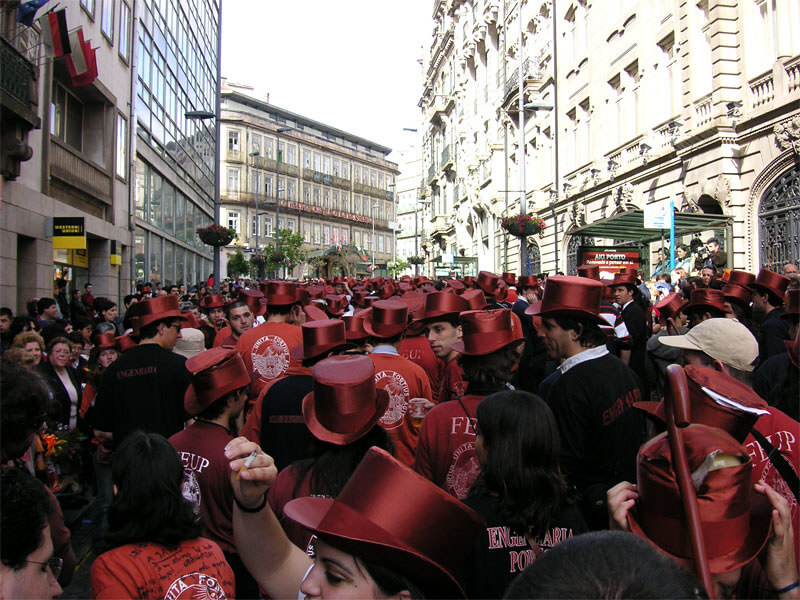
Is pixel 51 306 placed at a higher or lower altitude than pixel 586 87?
lower

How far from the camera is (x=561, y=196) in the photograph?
30594 millimetres

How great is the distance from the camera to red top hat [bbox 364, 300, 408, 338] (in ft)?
17.4

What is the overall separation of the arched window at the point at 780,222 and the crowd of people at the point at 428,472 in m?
11.7

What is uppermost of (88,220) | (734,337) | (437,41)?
(437,41)

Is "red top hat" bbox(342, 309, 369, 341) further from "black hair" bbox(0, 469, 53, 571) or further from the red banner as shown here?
the red banner

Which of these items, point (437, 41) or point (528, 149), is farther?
point (437, 41)

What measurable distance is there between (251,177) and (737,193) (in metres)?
68.8

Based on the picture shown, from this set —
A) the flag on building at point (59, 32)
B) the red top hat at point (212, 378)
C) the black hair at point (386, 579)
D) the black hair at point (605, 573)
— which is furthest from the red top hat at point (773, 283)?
the flag on building at point (59, 32)

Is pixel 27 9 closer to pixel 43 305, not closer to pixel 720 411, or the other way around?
pixel 43 305

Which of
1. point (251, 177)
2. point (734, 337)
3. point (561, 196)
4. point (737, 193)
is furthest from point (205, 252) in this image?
point (734, 337)

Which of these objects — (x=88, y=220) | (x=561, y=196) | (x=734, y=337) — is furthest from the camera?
(x=561, y=196)

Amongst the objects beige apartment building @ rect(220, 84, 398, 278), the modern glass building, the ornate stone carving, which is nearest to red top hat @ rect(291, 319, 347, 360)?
the ornate stone carving

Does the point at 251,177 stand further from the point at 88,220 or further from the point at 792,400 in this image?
Answer: the point at 792,400

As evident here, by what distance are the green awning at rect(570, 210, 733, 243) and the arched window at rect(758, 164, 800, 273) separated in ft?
2.87
